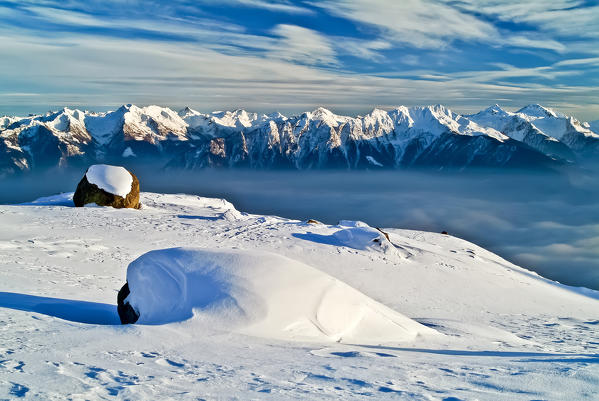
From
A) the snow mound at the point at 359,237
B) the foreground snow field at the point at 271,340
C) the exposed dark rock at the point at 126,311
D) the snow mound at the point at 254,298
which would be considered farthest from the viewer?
the snow mound at the point at 359,237

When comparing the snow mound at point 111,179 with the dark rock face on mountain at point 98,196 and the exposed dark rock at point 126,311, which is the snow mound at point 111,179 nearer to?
the dark rock face on mountain at point 98,196

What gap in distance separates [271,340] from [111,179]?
25.0 metres

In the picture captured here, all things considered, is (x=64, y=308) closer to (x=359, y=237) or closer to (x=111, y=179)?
(x=359, y=237)

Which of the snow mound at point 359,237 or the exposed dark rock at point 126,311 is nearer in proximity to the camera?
the exposed dark rock at point 126,311

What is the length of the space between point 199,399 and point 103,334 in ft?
10.1

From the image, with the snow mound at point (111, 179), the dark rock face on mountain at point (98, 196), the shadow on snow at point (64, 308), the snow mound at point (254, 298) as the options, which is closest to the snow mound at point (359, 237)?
the snow mound at point (254, 298)

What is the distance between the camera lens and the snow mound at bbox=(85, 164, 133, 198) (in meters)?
28.5

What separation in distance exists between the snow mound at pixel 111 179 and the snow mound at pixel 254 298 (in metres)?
20.8

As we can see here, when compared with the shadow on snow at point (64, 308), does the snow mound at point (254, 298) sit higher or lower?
higher

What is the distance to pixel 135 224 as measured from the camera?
24.4 m

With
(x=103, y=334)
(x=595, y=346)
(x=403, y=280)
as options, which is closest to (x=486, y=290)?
(x=403, y=280)

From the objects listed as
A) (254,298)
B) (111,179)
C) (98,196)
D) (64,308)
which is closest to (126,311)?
(64,308)

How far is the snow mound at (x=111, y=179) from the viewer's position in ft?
93.5

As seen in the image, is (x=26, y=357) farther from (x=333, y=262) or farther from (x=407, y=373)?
(x=333, y=262)
